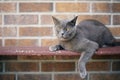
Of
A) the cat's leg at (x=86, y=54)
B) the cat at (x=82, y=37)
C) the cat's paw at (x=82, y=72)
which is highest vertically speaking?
the cat at (x=82, y=37)

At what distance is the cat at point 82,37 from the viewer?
2455 mm

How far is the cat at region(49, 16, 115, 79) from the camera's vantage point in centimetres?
246

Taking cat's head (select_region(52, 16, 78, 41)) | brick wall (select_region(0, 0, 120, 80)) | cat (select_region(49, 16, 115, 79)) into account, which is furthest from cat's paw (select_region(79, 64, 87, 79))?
brick wall (select_region(0, 0, 120, 80))

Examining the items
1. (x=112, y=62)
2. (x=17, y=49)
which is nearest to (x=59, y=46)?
(x=17, y=49)

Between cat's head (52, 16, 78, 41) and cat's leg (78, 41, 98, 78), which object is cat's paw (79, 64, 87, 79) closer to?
cat's leg (78, 41, 98, 78)

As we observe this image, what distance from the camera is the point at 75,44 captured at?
2.51 metres

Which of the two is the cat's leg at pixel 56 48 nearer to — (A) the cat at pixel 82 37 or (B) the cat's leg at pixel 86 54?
(A) the cat at pixel 82 37

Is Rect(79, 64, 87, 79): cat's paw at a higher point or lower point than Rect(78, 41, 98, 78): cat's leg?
lower

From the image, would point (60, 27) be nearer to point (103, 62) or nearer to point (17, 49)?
point (17, 49)

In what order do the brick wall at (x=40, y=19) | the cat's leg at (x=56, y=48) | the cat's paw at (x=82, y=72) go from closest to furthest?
the cat's paw at (x=82, y=72), the cat's leg at (x=56, y=48), the brick wall at (x=40, y=19)

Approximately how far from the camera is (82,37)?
8.37ft

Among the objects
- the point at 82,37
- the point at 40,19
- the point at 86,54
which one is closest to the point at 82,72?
the point at 86,54

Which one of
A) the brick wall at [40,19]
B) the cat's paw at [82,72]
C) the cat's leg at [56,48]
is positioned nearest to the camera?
the cat's paw at [82,72]

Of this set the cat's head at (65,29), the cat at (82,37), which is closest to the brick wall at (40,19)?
the cat at (82,37)
